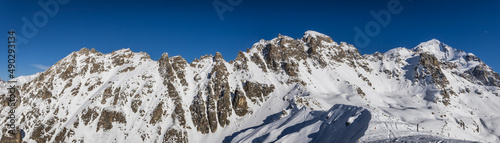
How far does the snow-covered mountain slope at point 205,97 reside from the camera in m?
127

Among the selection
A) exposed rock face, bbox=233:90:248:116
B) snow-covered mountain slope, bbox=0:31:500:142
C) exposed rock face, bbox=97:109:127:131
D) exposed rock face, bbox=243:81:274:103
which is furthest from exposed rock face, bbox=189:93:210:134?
exposed rock face, bbox=97:109:127:131

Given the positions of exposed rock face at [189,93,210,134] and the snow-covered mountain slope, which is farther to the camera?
exposed rock face at [189,93,210,134]

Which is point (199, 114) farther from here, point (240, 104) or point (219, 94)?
point (240, 104)

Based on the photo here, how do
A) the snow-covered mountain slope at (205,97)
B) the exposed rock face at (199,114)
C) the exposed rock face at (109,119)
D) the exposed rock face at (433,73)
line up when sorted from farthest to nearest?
1. the exposed rock face at (433,73)
2. the exposed rock face at (199,114)
3. the exposed rock face at (109,119)
4. the snow-covered mountain slope at (205,97)

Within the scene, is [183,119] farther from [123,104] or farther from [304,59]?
Result: [304,59]

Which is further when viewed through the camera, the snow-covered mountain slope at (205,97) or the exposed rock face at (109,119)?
the exposed rock face at (109,119)

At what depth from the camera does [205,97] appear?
484 ft

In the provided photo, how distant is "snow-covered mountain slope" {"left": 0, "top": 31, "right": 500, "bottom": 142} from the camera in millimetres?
127188

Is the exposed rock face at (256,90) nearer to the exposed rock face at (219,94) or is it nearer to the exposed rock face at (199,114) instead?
the exposed rock face at (219,94)

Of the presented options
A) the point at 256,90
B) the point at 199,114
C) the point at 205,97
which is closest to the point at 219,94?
the point at 205,97

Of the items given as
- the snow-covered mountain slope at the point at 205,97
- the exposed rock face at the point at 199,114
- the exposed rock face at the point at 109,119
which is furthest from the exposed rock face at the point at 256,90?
the exposed rock face at the point at 109,119

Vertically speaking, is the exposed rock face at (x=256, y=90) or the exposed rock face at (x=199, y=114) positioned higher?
the exposed rock face at (x=256, y=90)

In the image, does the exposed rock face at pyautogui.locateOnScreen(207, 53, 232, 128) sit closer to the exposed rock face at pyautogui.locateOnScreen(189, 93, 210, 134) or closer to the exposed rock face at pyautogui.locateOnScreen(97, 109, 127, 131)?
the exposed rock face at pyautogui.locateOnScreen(189, 93, 210, 134)

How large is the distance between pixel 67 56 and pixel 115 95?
52.2 meters
